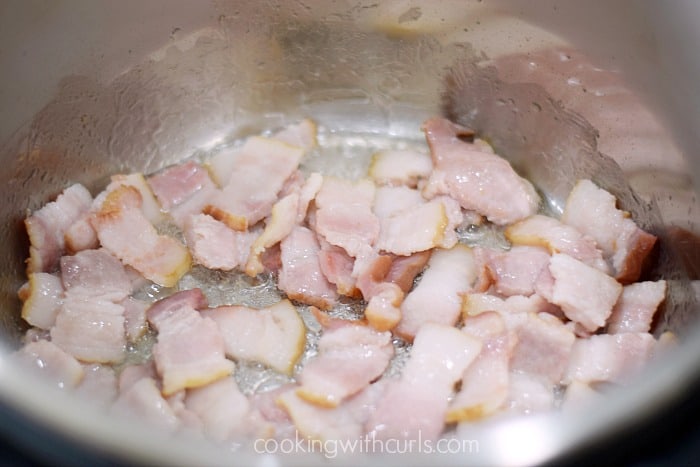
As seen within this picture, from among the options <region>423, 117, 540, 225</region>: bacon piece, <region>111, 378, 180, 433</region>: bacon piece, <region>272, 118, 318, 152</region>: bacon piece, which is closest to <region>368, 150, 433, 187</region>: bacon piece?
<region>423, 117, 540, 225</region>: bacon piece

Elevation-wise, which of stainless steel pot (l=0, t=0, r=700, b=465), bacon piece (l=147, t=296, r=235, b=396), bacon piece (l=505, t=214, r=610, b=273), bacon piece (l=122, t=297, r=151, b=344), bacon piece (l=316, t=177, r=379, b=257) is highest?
stainless steel pot (l=0, t=0, r=700, b=465)

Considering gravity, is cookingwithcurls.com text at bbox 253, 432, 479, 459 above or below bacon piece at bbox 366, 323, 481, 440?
below

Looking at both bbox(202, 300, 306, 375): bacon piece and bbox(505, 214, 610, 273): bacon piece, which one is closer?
bbox(202, 300, 306, 375): bacon piece

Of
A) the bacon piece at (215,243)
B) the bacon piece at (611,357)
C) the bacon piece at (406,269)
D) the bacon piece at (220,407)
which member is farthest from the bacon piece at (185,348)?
the bacon piece at (611,357)

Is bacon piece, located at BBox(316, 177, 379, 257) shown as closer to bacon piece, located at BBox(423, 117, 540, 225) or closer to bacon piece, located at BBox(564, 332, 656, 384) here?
bacon piece, located at BBox(423, 117, 540, 225)

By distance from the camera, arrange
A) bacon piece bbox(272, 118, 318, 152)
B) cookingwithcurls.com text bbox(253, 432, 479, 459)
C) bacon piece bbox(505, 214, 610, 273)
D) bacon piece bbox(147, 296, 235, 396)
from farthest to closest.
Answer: bacon piece bbox(272, 118, 318, 152), bacon piece bbox(505, 214, 610, 273), bacon piece bbox(147, 296, 235, 396), cookingwithcurls.com text bbox(253, 432, 479, 459)

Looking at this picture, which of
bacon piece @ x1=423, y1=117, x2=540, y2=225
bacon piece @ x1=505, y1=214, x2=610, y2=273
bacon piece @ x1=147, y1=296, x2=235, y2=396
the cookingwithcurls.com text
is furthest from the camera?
bacon piece @ x1=423, y1=117, x2=540, y2=225

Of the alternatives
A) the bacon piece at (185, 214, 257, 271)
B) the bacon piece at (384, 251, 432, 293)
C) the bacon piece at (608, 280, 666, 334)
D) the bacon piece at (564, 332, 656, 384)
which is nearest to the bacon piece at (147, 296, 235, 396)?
the bacon piece at (185, 214, 257, 271)
